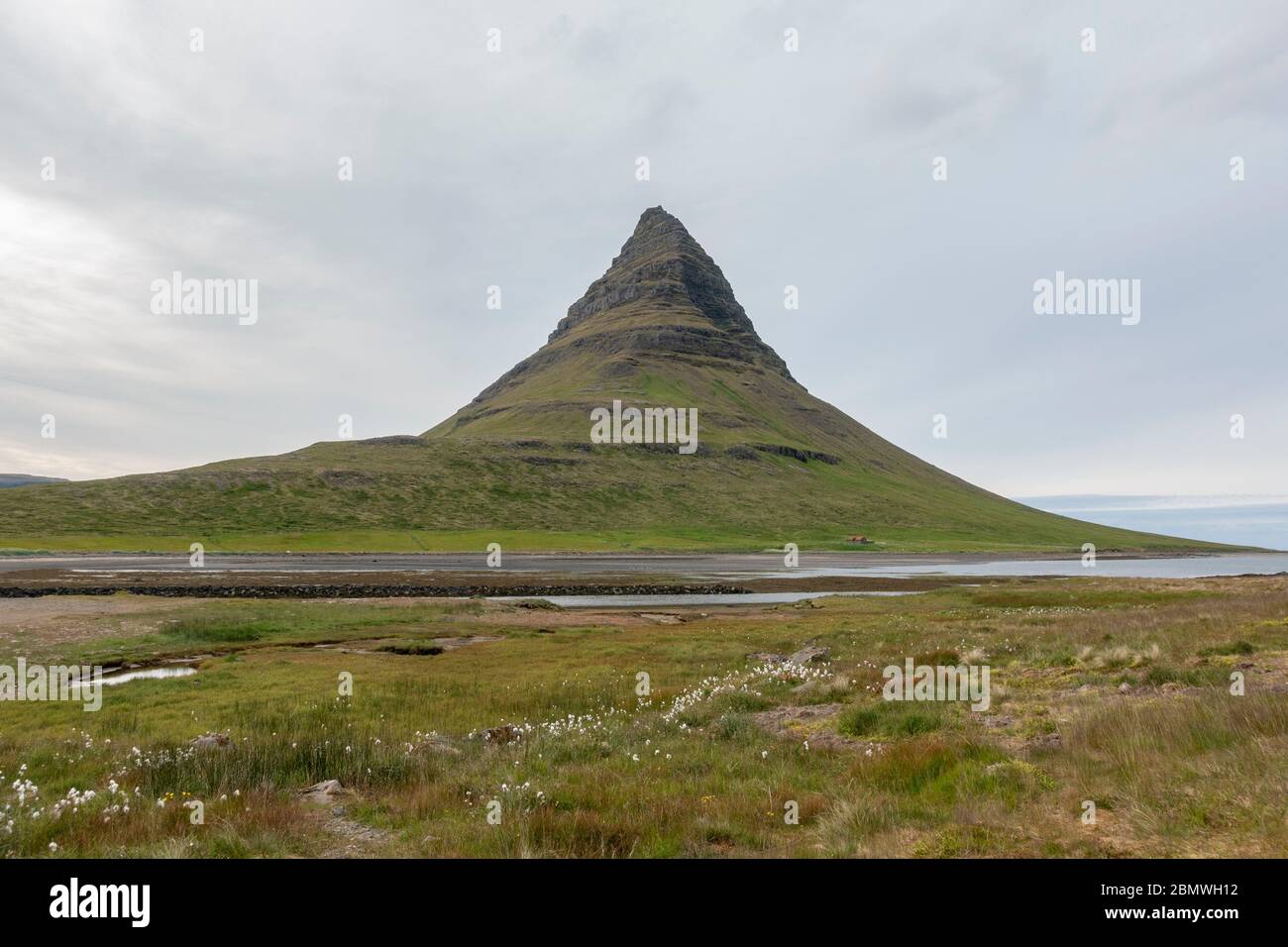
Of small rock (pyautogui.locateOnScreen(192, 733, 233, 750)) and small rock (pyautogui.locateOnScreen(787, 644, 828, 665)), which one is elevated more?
small rock (pyautogui.locateOnScreen(192, 733, 233, 750))

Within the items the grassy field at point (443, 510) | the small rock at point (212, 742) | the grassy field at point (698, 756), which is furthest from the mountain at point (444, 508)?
the small rock at point (212, 742)

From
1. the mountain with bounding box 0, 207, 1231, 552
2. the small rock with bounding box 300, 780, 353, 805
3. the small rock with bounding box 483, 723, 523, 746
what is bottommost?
the small rock with bounding box 483, 723, 523, 746

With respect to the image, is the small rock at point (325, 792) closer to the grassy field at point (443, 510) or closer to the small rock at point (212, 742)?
the small rock at point (212, 742)

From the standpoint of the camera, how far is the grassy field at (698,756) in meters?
7.46

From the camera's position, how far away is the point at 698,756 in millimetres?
12109

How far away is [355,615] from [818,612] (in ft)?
111

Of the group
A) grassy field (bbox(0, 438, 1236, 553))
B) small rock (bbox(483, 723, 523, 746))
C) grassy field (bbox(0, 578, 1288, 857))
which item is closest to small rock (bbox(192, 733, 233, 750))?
grassy field (bbox(0, 578, 1288, 857))

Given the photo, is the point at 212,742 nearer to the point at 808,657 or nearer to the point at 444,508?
the point at 808,657

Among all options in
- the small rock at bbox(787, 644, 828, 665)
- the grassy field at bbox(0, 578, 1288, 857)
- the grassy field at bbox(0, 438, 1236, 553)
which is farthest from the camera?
the grassy field at bbox(0, 438, 1236, 553)

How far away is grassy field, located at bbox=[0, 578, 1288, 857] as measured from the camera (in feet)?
24.5

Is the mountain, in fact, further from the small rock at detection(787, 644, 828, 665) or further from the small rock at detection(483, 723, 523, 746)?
the small rock at detection(483, 723, 523, 746)
